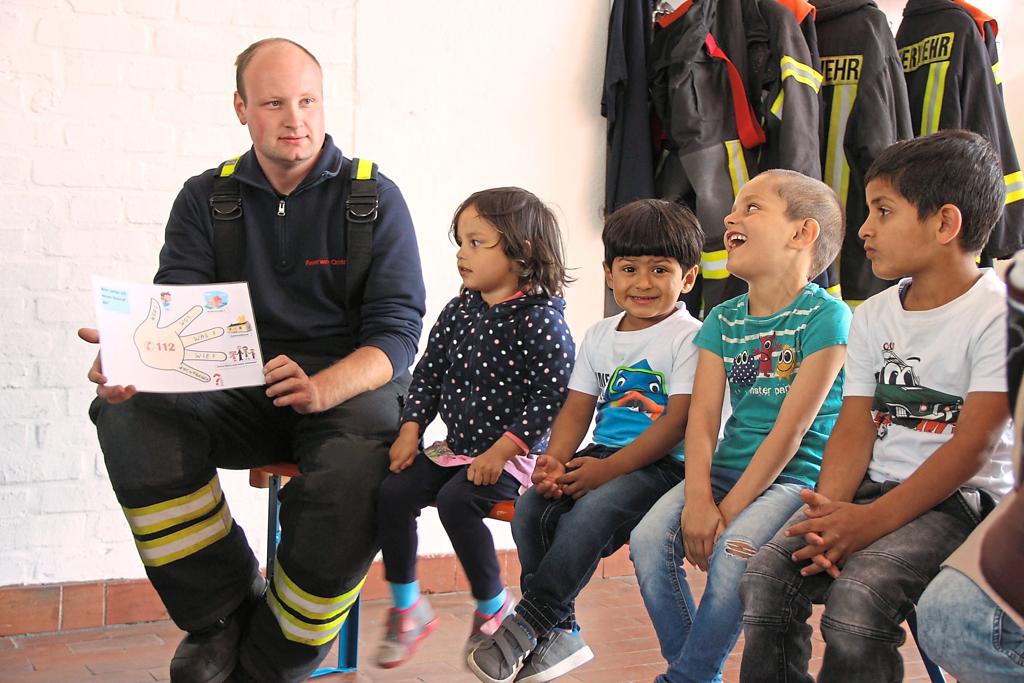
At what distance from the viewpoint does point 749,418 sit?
2.20m

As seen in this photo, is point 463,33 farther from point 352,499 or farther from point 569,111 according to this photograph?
point 352,499

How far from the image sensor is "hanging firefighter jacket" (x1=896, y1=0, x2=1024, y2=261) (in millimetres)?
3582

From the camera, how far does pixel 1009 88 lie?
432 centimetres

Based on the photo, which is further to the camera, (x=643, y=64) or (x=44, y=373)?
(x=643, y=64)

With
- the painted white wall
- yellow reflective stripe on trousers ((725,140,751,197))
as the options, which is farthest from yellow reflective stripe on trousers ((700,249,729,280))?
the painted white wall

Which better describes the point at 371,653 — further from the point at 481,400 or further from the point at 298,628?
the point at 481,400

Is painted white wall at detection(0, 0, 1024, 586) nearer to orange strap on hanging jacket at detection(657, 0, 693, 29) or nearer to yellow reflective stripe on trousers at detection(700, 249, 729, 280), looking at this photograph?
orange strap on hanging jacket at detection(657, 0, 693, 29)

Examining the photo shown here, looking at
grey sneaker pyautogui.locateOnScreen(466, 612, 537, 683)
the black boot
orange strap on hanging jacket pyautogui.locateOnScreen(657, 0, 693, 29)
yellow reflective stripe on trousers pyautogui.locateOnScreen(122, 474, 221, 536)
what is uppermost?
orange strap on hanging jacket pyautogui.locateOnScreen(657, 0, 693, 29)

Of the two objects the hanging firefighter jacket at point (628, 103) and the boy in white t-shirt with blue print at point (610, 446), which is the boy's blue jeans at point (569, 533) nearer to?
the boy in white t-shirt with blue print at point (610, 446)

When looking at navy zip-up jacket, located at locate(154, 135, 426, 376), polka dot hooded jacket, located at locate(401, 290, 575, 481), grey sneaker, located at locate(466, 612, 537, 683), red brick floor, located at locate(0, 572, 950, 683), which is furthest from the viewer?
red brick floor, located at locate(0, 572, 950, 683)

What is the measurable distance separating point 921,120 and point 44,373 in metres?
2.82

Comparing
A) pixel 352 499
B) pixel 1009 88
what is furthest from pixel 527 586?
pixel 1009 88

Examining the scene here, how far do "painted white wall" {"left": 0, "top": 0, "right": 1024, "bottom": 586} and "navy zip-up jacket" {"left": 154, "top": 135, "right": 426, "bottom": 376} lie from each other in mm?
595

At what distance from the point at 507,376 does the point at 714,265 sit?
48.0 inches
